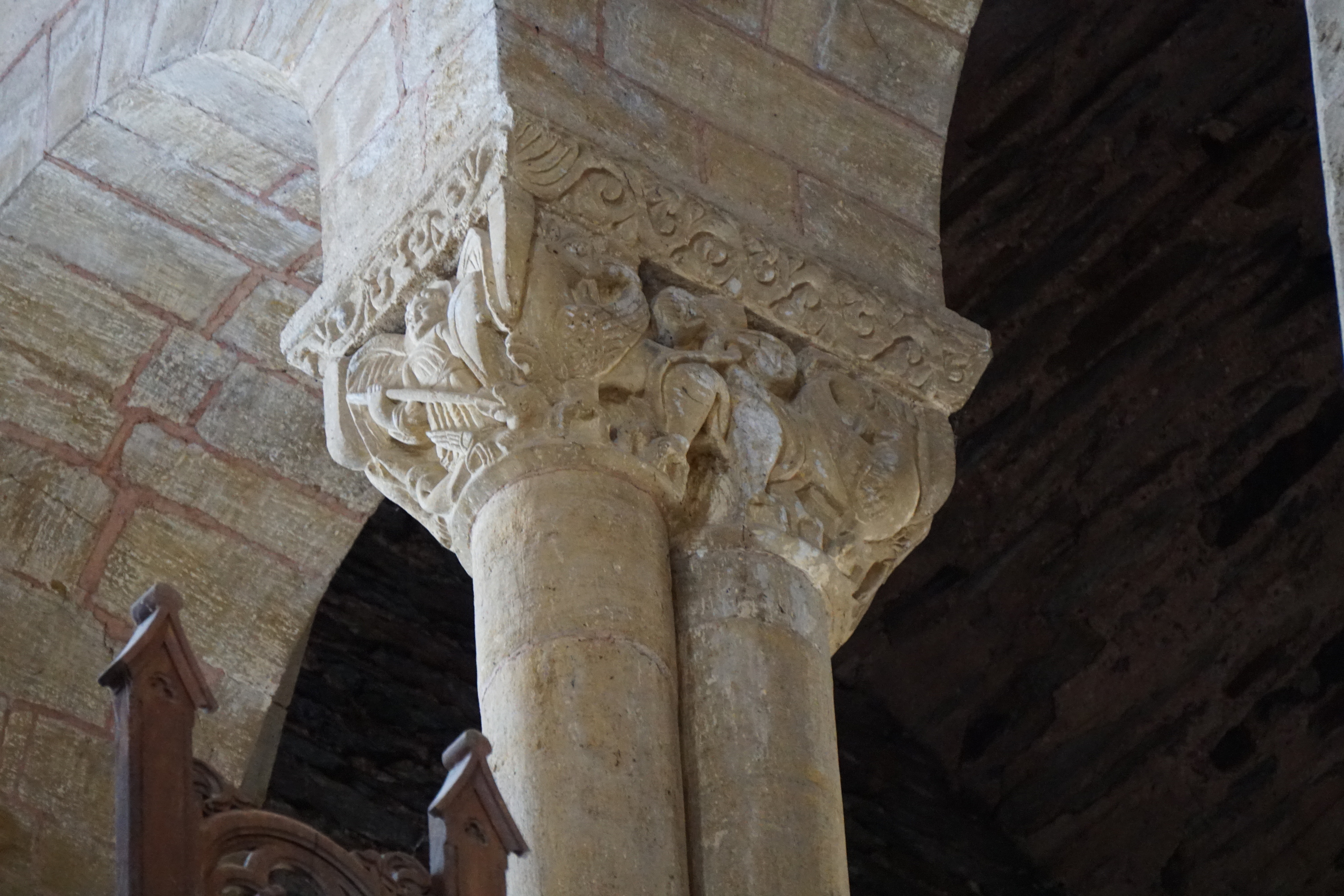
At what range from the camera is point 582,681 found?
3445 millimetres

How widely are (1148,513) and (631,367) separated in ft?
14.6

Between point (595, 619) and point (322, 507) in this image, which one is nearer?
point (595, 619)

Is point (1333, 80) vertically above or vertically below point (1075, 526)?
below

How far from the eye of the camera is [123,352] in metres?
5.15

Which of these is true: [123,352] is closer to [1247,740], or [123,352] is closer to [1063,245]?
[1063,245]

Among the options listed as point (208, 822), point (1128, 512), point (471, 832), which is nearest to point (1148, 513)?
point (1128, 512)

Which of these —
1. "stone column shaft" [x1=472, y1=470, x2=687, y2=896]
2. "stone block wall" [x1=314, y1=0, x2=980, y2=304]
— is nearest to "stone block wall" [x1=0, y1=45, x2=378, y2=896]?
"stone block wall" [x1=314, y1=0, x2=980, y2=304]

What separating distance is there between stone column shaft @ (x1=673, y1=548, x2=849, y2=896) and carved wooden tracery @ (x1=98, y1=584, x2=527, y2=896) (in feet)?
1.26

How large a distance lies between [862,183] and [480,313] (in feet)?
2.90

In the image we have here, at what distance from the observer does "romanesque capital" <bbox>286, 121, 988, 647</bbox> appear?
12.3ft

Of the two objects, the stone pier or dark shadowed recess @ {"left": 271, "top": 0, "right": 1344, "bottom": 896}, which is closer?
the stone pier

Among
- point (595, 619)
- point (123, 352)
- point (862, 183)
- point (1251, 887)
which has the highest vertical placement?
point (1251, 887)

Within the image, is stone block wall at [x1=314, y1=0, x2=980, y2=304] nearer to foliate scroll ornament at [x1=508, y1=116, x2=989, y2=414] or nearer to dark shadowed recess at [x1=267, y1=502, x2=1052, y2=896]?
foliate scroll ornament at [x1=508, y1=116, x2=989, y2=414]

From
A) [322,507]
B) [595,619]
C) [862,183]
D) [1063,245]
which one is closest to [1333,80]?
[595,619]
